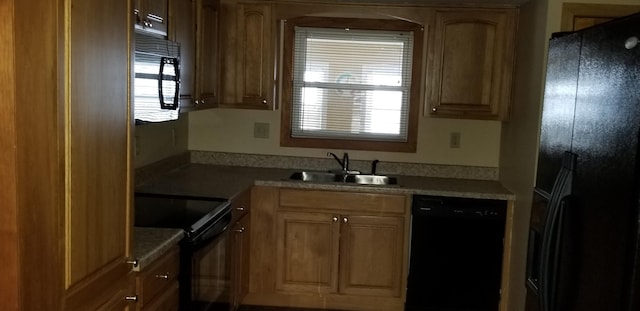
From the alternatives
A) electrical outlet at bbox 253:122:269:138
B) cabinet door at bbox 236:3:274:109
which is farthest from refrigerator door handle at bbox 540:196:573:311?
electrical outlet at bbox 253:122:269:138

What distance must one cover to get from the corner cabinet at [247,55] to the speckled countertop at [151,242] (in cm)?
172

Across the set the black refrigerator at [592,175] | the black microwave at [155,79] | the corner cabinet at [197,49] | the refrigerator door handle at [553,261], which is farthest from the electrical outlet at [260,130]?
the refrigerator door handle at [553,261]

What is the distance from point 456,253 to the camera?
3.69 m

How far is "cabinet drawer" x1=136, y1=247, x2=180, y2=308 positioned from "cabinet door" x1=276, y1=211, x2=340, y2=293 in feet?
4.68

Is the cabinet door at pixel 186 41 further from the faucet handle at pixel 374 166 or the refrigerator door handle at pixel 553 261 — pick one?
the refrigerator door handle at pixel 553 261

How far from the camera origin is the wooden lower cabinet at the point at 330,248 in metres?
3.76

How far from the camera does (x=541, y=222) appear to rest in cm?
241

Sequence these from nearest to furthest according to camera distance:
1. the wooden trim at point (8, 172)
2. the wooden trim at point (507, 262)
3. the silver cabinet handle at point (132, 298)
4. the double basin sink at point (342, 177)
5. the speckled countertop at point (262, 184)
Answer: the wooden trim at point (8, 172) → the silver cabinet handle at point (132, 298) → the speckled countertop at point (262, 184) → the wooden trim at point (507, 262) → the double basin sink at point (342, 177)

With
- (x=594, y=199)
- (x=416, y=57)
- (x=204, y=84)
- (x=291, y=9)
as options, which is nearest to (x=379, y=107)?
(x=416, y=57)

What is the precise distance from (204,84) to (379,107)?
1252mm

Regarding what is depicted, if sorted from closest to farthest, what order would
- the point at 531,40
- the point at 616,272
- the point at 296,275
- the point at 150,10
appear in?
the point at 616,272 → the point at 150,10 → the point at 531,40 → the point at 296,275

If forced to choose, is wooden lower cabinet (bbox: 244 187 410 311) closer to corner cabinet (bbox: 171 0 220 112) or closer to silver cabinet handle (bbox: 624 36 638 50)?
corner cabinet (bbox: 171 0 220 112)

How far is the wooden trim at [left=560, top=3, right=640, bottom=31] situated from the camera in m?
3.09

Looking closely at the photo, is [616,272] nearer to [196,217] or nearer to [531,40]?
[196,217]
